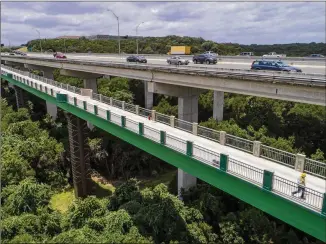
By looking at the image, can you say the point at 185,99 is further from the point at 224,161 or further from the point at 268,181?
the point at 268,181

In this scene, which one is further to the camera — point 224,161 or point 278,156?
point 278,156

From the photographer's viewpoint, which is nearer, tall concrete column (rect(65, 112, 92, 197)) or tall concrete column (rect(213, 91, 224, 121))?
tall concrete column (rect(65, 112, 92, 197))

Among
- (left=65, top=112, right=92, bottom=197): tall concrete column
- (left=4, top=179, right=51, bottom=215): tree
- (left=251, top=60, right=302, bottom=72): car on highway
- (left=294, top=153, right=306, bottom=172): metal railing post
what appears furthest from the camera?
(left=65, top=112, right=92, bottom=197): tall concrete column

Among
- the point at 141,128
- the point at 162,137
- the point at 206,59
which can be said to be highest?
the point at 206,59

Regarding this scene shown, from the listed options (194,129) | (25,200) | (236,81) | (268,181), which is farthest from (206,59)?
(268,181)

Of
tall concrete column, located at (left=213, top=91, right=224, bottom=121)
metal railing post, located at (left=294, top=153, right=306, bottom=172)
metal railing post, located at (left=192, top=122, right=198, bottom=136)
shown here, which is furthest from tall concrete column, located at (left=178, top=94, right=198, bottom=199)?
metal railing post, located at (left=294, top=153, right=306, bottom=172)

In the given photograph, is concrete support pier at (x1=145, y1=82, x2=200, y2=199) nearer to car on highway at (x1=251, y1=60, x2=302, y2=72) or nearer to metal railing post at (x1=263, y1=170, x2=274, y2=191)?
car on highway at (x1=251, y1=60, x2=302, y2=72)

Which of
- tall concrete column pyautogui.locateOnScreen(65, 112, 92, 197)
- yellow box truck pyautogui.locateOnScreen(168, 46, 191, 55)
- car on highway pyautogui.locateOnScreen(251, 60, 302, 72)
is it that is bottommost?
tall concrete column pyautogui.locateOnScreen(65, 112, 92, 197)

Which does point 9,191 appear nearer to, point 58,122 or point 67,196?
point 67,196
